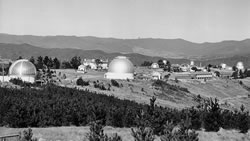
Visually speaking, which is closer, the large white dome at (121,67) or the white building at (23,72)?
the white building at (23,72)

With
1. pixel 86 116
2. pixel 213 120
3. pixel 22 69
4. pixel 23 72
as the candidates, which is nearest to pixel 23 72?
pixel 23 72

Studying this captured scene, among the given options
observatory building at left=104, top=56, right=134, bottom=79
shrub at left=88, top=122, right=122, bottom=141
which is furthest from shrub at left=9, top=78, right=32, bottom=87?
shrub at left=88, top=122, right=122, bottom=141

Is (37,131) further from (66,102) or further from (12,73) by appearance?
(12,73)

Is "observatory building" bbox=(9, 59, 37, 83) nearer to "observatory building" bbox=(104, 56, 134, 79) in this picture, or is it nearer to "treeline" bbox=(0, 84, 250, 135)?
"observatory building" bbox=(104, 56, 134, 79)

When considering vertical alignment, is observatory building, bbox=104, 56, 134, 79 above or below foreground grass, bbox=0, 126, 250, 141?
above

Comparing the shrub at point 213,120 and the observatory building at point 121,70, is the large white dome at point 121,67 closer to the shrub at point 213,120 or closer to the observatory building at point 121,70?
the observatory building at point 121,70

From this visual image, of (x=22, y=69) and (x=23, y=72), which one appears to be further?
(x=22, y=69)

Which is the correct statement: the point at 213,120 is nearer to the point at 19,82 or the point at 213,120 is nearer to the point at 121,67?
the point at 19,82

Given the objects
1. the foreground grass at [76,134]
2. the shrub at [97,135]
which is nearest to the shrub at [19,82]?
the foreground grass at [76,134]

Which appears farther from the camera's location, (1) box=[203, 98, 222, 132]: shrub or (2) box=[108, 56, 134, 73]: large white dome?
(2) box=[108, 56, 134, 73]: large white dome

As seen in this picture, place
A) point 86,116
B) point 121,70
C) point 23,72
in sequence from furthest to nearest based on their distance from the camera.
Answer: point 121,70, point 23,72, point 86,116

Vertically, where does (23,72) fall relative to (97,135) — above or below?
above

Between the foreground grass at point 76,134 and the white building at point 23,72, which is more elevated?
the white building at point 23,72
